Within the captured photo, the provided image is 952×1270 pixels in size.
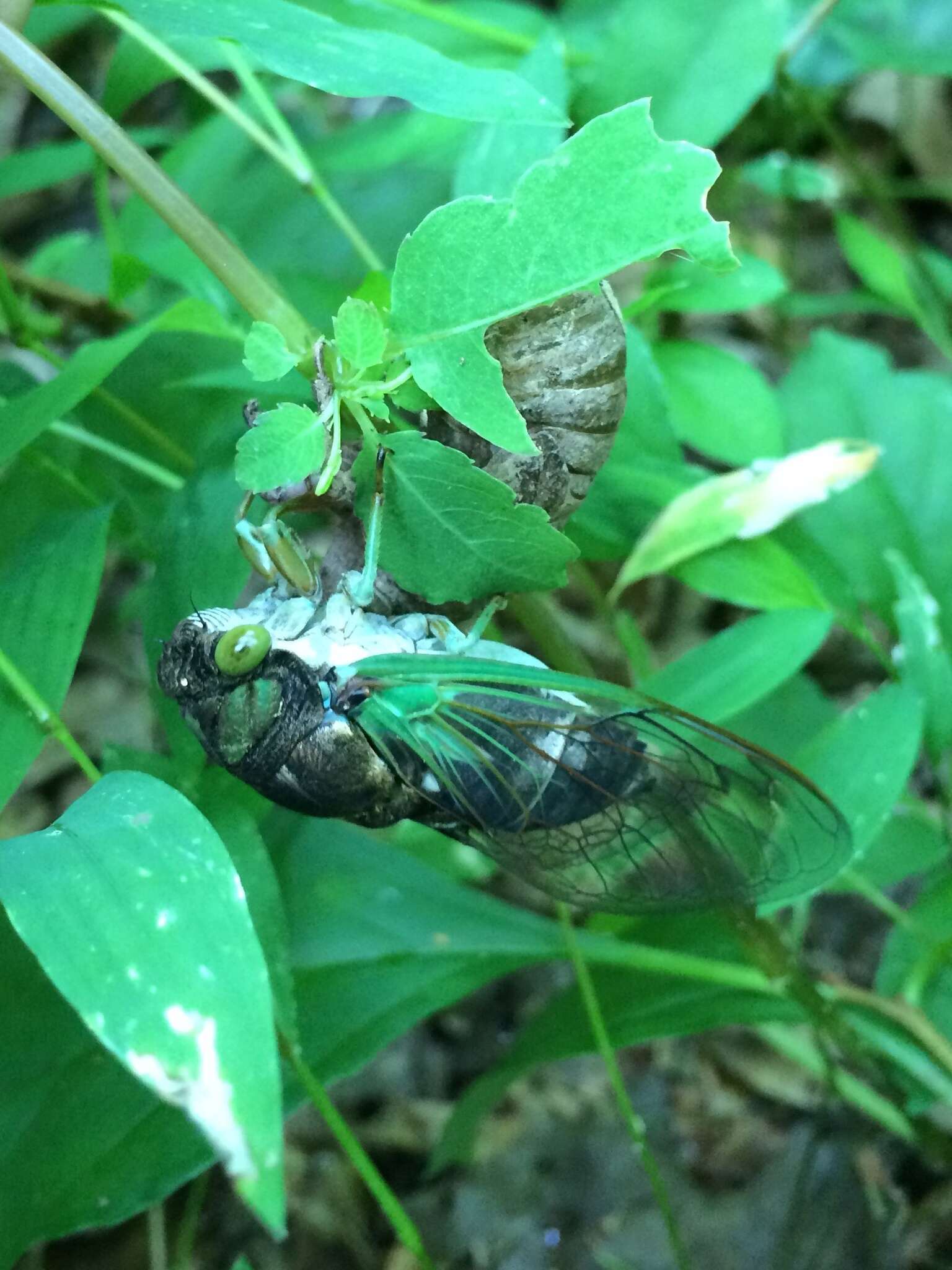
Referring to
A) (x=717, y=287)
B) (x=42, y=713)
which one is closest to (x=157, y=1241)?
(x=42, y=713)

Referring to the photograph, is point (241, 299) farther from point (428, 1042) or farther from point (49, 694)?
point (428, 1042)

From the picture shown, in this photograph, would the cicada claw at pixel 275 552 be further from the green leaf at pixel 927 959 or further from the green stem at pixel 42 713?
the green leaf at pixel 927 959

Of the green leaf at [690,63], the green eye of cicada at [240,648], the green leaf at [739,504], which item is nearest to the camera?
the green eye of cicada at [240,648]

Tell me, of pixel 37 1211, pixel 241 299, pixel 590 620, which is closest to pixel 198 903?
pixel 241 299

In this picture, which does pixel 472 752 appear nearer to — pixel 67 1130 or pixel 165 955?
pixel 165 955

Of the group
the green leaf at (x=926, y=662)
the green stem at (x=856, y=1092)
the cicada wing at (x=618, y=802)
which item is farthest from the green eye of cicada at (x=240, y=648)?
the green stem at (x=856, y=1092)

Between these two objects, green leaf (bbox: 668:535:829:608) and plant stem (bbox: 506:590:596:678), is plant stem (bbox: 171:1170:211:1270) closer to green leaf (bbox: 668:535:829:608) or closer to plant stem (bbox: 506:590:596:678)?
plant stem (bbox: 506:590:596:678)
